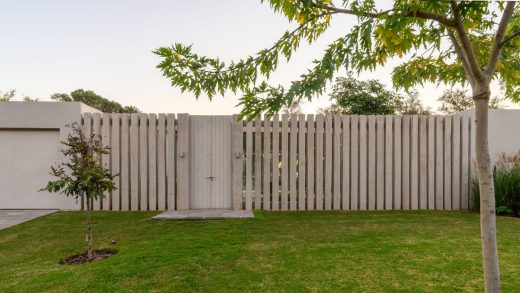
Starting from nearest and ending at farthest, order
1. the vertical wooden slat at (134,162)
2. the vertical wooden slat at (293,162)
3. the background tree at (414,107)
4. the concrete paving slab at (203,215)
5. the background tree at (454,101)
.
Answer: the concrete paving slab at (203,215), the vertical wooden slat at (134,162), the vertical wooden slat at (293,162), the background tree at (414,107), the background tree at (454,101)

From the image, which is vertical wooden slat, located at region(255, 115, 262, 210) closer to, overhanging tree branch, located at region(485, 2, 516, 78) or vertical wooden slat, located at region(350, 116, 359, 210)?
vertical wooden slat, located at region(350, 116, 359, 210)

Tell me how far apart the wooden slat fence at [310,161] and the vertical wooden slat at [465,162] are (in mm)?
20

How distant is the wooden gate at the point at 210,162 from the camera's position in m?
6.40

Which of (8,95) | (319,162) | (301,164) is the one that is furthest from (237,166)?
(8,95)

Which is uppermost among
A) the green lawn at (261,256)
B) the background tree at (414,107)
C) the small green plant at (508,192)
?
the background tree at (414,107)

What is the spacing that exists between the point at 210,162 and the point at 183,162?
61 centimetres

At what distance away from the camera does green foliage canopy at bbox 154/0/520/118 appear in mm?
1568

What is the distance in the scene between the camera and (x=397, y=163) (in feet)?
21.3

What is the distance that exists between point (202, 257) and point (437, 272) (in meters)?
2.60

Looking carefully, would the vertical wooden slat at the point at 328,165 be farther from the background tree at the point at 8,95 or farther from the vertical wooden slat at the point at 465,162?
the background tree at the point at 8,95

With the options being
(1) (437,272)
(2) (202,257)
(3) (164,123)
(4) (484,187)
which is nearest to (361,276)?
(1) (437,272)

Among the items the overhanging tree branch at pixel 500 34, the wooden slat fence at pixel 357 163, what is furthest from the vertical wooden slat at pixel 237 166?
the overhanging tree branch at pixel 500 34

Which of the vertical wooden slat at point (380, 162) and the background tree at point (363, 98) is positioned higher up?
the background tree at point (363, 98)

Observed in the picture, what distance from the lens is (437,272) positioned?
2.88 meters
